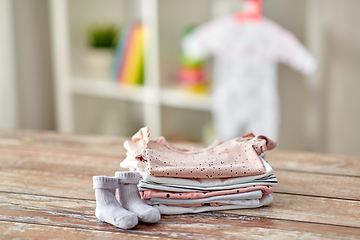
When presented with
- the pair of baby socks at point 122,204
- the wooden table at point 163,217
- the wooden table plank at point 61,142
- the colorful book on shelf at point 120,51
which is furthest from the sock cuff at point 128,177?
the colorful book on shelf at point 120,51

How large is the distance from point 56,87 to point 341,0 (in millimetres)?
2063

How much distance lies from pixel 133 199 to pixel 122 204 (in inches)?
1.0

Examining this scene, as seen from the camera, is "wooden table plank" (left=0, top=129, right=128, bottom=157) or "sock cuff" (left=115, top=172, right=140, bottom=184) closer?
"sock cuff" (left=115, top=172, right=140, bottom=184)

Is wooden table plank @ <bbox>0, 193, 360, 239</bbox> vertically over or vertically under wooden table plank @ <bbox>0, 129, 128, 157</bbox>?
under

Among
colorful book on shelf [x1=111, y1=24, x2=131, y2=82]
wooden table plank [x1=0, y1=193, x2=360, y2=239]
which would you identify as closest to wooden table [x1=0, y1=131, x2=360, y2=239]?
wooden table plank [x1=0, y1=193, x2=360, y2=239]

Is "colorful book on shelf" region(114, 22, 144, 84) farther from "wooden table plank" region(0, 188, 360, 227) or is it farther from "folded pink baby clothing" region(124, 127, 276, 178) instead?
"wooden table plank" region(0, 188, 360, 227)

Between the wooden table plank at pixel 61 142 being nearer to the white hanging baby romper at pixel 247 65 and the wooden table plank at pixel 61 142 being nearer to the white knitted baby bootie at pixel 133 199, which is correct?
the white knitted baby bootie at pixel 133 199

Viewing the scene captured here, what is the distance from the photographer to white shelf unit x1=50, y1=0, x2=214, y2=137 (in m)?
2.46

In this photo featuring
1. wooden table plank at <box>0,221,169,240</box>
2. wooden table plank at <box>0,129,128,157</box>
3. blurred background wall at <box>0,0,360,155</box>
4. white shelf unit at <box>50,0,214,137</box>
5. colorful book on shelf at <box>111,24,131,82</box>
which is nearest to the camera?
wooden table plank at <box>0,221,169,240</box>

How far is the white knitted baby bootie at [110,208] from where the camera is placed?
0.80 meters

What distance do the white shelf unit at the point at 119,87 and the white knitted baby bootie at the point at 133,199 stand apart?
158cm

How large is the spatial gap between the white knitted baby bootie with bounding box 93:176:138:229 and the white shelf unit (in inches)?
63.2

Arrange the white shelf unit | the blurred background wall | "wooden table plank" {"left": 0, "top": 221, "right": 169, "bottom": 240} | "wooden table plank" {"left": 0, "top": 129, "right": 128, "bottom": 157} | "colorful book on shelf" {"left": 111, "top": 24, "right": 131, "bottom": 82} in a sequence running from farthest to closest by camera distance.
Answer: "colorful book on shelf" {"left": 111, "top": 24, "right": 131, "bottom": 82}, the white shelf unit, the blurred background wall, "wooden table plank" {"left": 0, "top": 129, "right": 128, "bottom": 157}, "wooden table plank" {"left": 0, "top": 221, "right": 169, "bottom": 240}

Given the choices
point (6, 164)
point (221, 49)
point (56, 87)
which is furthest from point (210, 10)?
point (6, 164)
